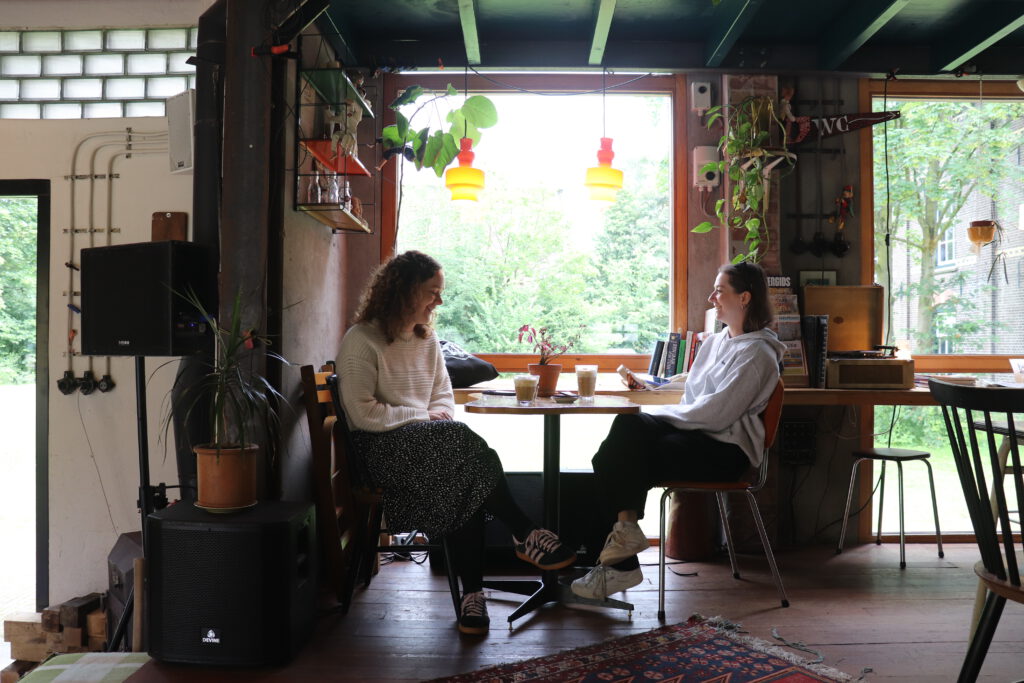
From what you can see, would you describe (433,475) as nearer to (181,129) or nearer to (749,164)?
(181,129)

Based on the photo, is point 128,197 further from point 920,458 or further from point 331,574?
point 920,458

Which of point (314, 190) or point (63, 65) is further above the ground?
point (63, 65)

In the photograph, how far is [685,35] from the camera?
3.81 m

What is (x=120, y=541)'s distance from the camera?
299 cm

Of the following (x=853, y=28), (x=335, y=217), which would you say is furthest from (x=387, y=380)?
(x=853, y=28)

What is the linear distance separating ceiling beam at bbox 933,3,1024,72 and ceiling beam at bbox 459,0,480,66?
2397 mm

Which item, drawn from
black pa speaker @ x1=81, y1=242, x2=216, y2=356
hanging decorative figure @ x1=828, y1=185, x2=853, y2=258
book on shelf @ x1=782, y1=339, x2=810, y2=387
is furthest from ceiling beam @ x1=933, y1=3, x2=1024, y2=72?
black pa speaker @ x1=81, y1=242, x2=216, y2=356

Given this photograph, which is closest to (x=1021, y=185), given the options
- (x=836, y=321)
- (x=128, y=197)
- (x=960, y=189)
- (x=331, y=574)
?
(x=960, y=189)

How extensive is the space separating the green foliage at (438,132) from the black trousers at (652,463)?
1.59 metres

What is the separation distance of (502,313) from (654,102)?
140 cm

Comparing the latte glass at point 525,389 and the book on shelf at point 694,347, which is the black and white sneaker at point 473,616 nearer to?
the latte glass at point 525,389

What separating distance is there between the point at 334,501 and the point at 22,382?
69.2 inches

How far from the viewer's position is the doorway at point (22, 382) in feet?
11.2

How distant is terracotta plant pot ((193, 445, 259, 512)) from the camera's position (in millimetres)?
2254
